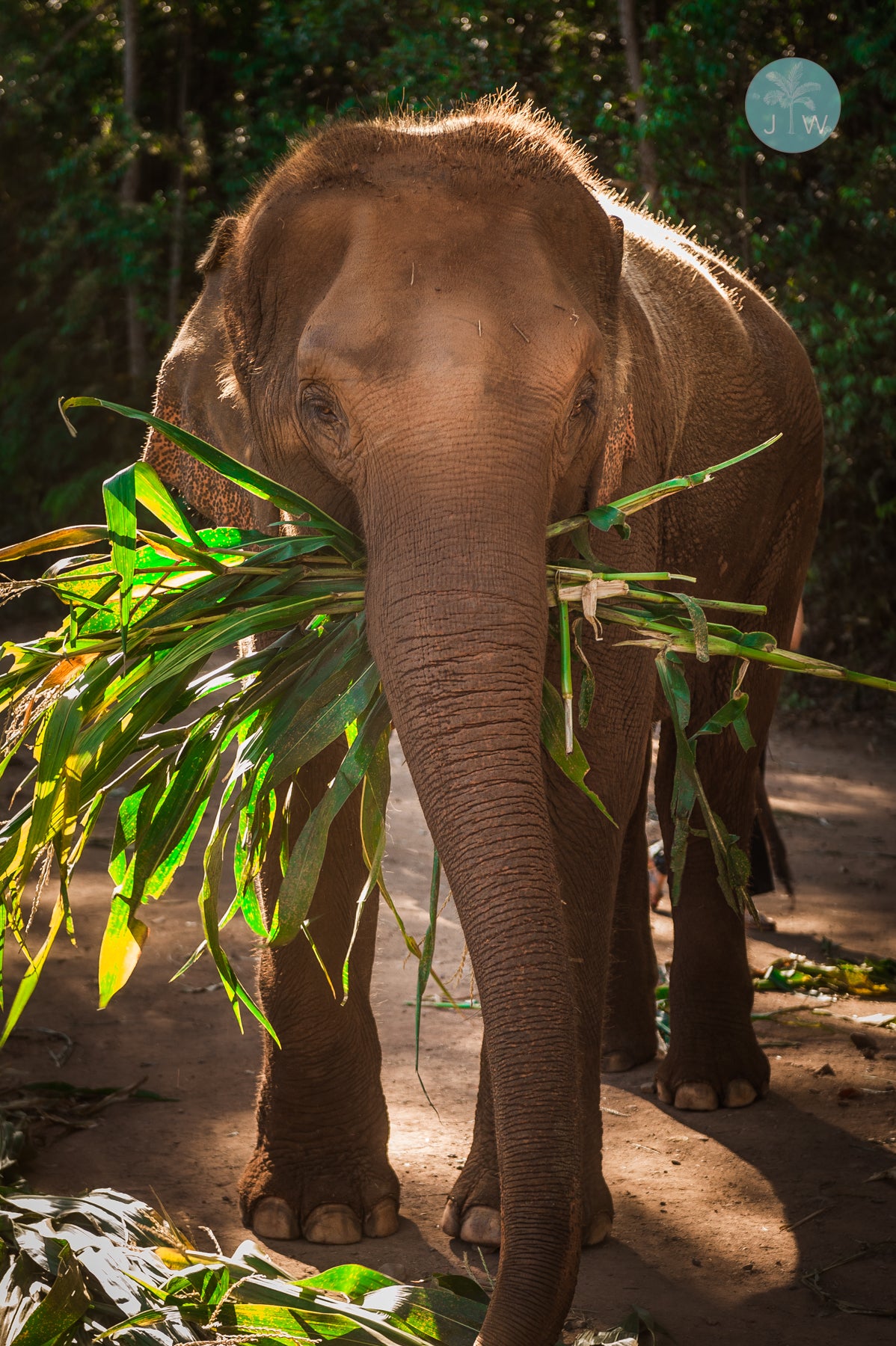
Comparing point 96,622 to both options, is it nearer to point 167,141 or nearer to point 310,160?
point 310,160

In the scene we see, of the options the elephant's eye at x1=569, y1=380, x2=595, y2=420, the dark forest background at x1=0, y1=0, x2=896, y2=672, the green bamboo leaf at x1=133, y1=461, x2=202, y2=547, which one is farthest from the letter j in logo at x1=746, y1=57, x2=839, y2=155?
the green bamboo leaf at x1=133, y1=461, x2=202, y2=547

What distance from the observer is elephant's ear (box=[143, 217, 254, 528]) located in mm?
3221

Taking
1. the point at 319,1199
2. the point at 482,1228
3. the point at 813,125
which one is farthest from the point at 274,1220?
the point at 813,125

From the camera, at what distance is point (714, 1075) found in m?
4.24

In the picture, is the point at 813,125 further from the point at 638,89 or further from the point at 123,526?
the point at 123,526

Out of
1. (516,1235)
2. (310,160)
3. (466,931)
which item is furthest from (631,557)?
(516,1235)

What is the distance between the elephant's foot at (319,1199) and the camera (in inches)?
132

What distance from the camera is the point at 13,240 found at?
15.9m

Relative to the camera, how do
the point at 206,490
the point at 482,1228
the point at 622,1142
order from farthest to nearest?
the point at 622,1142 < the point at 206,490 < the point at 482,1228

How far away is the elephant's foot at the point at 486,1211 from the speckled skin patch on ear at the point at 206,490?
1.68 m

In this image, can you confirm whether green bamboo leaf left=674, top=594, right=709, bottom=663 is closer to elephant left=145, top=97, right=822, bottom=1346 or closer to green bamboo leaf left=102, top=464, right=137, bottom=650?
elephant left=145, top=97, right=822, bottom=1346

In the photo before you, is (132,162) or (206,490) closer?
(206,490)

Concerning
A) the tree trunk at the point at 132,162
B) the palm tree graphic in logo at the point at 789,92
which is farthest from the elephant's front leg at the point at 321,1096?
the tree trunk at the point at 132,162

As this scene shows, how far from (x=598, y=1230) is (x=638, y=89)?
971 cm
